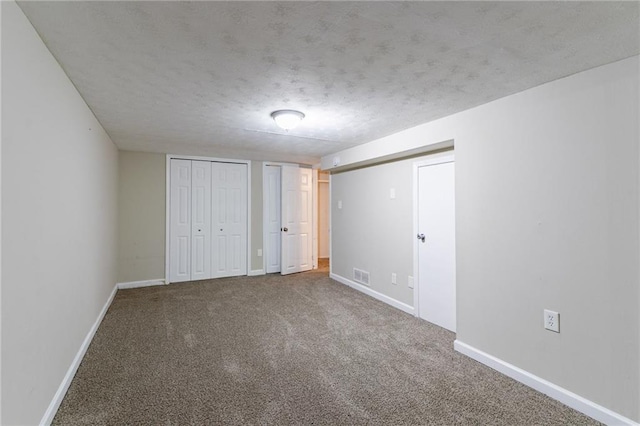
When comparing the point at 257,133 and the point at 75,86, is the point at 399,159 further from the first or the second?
the point at 75,86

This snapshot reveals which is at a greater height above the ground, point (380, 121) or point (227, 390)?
point (380, 121)

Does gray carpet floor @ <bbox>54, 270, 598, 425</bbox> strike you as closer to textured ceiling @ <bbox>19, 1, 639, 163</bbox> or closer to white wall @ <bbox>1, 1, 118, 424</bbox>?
white wall @ <bbox>1, 1, 118, 424</bbox>

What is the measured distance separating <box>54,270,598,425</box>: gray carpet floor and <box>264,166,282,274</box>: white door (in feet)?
6.97

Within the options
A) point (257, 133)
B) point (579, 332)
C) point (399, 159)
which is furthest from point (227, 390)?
point (399, 159)

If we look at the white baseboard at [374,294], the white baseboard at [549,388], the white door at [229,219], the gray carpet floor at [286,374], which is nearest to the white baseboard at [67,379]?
the gray carpet floor at [286,374]

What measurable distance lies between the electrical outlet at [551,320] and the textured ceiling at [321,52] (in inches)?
63.1

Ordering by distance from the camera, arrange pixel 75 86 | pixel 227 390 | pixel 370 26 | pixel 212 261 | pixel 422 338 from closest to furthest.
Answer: pixel 370 26
pixel 227 390
pixel 75 86
pixel 422 338
pixel 212 261

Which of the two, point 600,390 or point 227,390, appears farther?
point 227,390

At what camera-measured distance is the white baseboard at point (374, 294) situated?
12.3 feet

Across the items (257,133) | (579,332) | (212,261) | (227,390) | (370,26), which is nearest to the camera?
(370,26)

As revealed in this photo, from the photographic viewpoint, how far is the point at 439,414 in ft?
6.10

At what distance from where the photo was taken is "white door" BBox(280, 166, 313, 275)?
5.67m

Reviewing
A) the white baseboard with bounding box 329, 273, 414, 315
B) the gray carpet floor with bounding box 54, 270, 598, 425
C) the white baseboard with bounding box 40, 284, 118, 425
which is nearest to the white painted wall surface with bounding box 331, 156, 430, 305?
the white baseboard with bounding box 329, 273, 414, 315

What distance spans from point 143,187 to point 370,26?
455 centimetres
